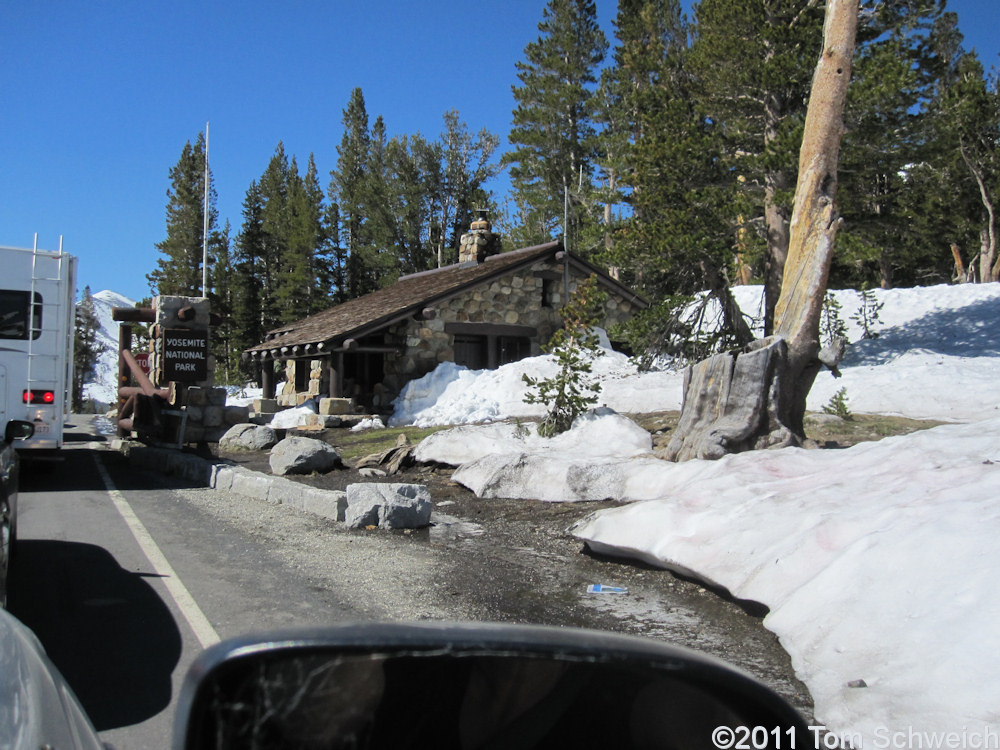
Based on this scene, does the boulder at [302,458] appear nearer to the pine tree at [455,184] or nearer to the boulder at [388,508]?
the boulder at [388,508]

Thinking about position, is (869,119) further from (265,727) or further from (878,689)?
(265,727)

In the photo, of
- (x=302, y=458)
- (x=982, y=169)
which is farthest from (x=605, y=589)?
(x=982, y=169)

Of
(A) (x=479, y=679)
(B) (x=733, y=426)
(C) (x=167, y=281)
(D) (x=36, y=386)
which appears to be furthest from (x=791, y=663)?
(C) (x=167, y=281)

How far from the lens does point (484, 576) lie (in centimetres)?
640

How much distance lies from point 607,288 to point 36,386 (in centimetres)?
1876

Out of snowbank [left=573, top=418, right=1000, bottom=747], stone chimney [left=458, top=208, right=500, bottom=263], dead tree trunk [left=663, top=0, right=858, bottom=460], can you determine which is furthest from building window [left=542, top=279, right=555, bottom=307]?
snowbank [left=573, top=418, right=1000, bottom=747]

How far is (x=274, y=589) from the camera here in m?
5.82

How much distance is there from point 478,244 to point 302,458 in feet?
59.5

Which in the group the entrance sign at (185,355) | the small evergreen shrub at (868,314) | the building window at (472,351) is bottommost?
the entrance sign at (185,355)

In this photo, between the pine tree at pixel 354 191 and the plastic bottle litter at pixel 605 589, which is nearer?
the plastic bottle litter at pixel 605 589

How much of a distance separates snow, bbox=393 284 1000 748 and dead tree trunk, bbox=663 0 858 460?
1.03 metres

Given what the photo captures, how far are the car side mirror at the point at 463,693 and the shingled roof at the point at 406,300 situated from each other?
2101cm

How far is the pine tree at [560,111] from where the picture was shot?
145 feet

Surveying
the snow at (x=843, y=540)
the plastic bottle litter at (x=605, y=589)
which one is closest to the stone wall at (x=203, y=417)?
the snow at (x=843, y=540)
